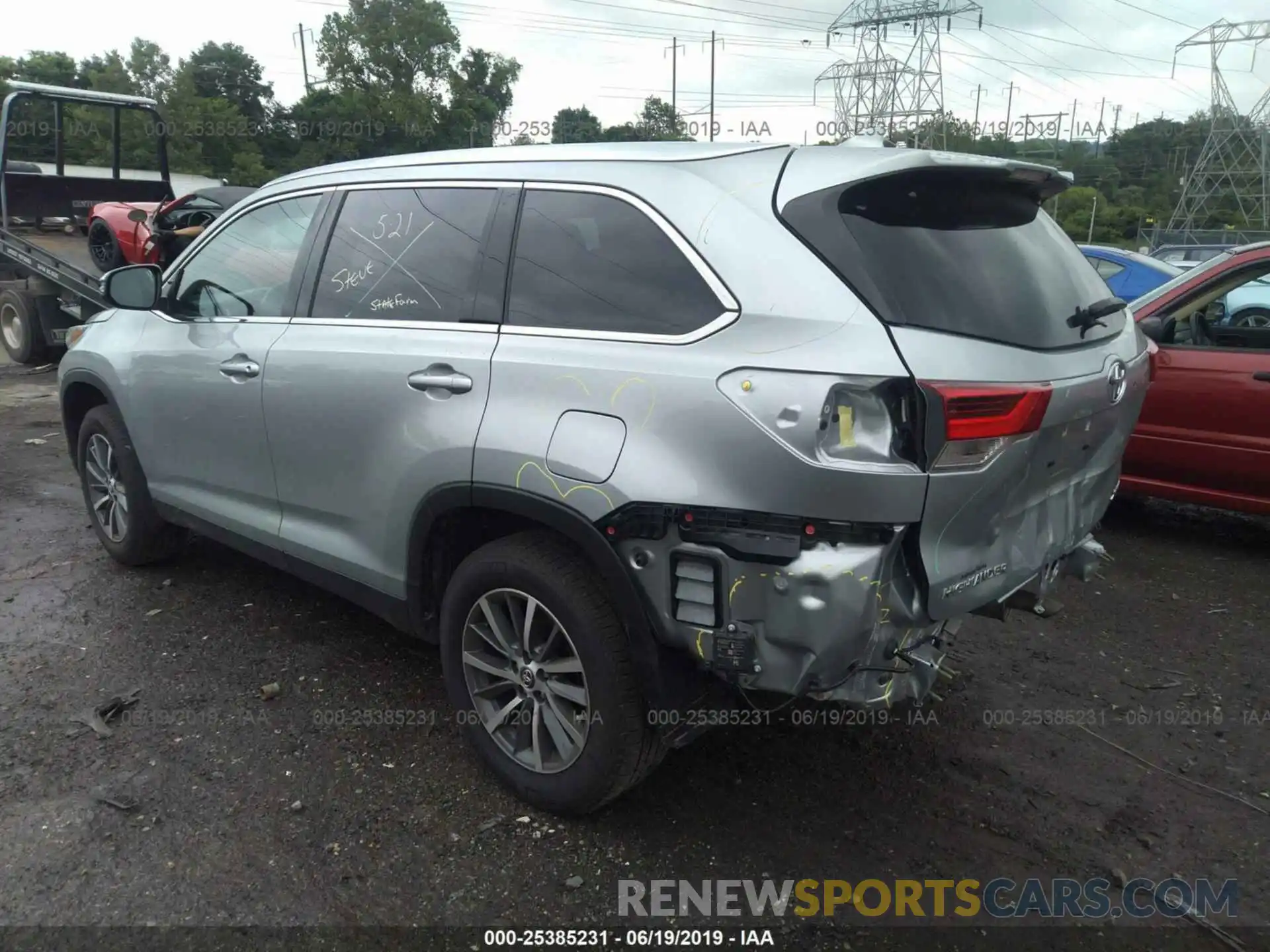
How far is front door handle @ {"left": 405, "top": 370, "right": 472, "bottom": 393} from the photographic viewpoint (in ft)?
9.39

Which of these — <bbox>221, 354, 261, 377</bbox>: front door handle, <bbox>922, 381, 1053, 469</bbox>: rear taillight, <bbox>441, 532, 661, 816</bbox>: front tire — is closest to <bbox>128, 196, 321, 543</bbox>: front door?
<bbox>221, 354, 261, 377</bbox>: front door handle

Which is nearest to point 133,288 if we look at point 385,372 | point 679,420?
point 385,372

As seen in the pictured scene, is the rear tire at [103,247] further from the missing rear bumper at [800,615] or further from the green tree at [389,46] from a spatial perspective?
the green tree at [389,46]

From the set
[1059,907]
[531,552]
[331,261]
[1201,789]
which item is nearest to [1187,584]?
[1201,789]

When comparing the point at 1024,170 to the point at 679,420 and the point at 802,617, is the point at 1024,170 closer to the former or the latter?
the point at 679,420

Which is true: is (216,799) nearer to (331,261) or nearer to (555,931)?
(555,931)

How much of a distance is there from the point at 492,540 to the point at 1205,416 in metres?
4.11

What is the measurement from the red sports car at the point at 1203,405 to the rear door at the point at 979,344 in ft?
8.37

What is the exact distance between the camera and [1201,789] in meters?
3.09

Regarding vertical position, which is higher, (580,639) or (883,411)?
(883,411)

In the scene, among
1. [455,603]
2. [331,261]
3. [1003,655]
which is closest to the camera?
[455,603]

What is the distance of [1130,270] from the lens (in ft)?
26.7

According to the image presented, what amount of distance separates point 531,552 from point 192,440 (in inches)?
82.8

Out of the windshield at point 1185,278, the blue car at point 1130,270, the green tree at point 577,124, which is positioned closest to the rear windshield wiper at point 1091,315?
the windshield at point 1185,278
